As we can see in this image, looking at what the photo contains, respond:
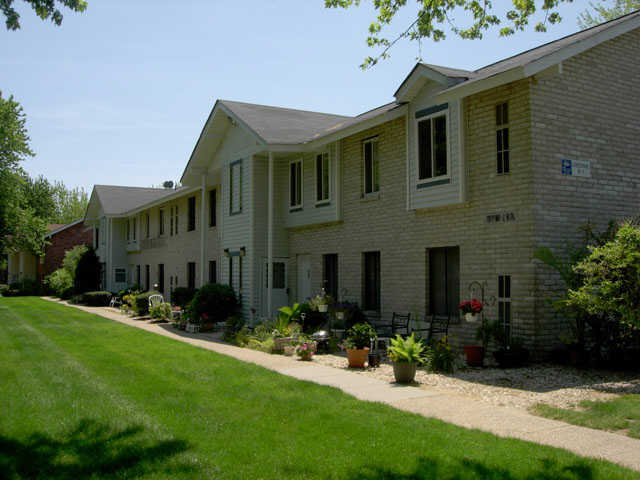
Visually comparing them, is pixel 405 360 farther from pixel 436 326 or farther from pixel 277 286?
pixel 277 286

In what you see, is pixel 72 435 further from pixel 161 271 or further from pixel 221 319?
pixel 161 271

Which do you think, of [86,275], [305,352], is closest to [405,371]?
[305,352]

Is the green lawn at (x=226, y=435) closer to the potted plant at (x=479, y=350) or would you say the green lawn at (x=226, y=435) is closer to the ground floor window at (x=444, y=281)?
the potted plant at (x=479, y=350)

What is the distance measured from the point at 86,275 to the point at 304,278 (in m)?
22.3

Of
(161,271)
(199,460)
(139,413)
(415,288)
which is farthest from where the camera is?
(161,271)

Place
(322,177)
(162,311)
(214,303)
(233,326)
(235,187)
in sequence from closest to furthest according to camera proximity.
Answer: (233,326)
(322,177)
(214,303)
(235,187)
(162,311)

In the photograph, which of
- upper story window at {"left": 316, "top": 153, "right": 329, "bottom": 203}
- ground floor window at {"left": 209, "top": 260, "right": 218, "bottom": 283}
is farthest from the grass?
ground floor window at {"left": 209, "top": 260, "right": 218, "bottom": 283}

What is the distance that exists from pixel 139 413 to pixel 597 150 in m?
10.4

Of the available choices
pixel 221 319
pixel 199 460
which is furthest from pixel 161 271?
pixel 199 460

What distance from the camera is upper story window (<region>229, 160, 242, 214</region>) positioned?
20.6 meters

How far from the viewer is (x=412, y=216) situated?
47.0ft

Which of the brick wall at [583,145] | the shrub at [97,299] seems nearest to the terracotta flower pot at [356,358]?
the brick wall at [583,145]

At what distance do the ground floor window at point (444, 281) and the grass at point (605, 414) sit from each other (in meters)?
5.27

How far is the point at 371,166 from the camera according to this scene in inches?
636
